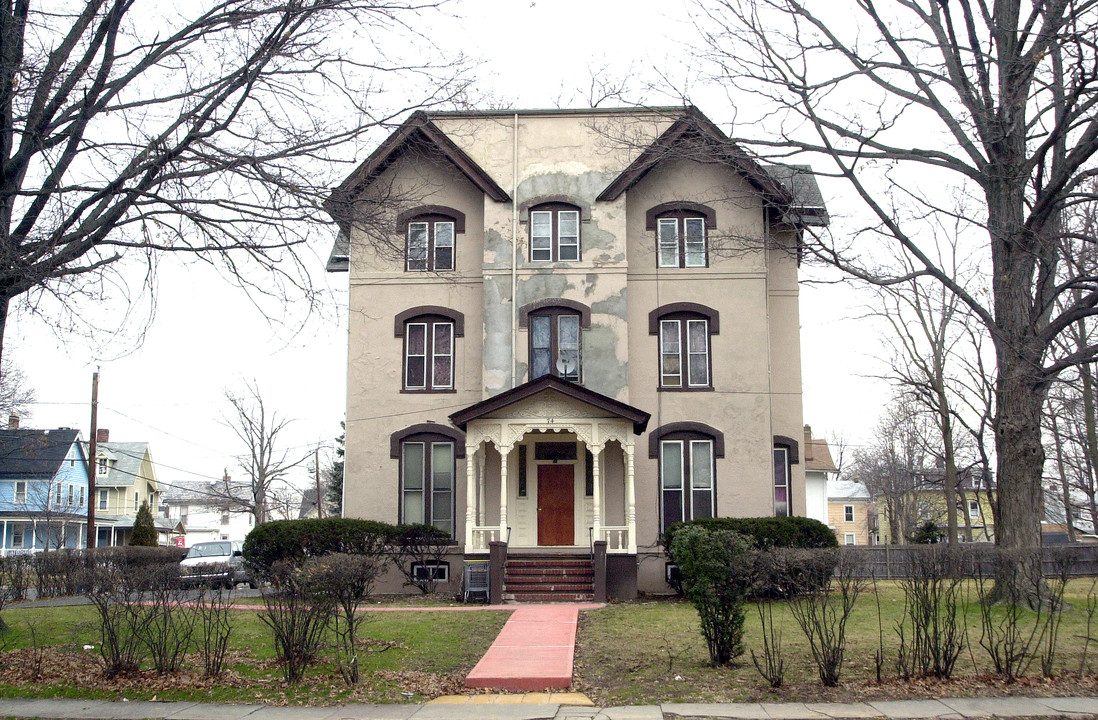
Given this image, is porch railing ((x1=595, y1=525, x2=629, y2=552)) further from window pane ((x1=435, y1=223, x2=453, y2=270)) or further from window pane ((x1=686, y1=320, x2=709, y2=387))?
window pane ((x1=435, y1=223, x2=453, y2=270))

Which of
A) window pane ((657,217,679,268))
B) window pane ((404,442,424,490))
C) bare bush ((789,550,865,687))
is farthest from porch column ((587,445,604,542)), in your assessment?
bare bush ((789,550,865,687))

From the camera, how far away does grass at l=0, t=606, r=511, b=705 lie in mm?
10961

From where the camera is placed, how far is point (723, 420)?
78.3ft

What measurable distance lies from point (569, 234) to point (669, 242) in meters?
2.57

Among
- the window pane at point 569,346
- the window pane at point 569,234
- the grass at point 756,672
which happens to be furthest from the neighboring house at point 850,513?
the grass at point 756,672

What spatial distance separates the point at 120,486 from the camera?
237ft

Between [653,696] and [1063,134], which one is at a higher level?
[1063,134]

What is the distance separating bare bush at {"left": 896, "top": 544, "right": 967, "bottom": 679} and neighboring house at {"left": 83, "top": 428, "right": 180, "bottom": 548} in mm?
67784

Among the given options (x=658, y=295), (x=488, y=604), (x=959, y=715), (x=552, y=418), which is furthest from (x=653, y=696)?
(x=658, y=295)

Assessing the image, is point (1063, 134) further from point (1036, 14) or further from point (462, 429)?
point (462, 429)

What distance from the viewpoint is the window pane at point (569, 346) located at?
2395 cm

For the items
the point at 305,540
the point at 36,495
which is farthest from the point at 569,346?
the point at 36,495

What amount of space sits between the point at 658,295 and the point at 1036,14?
10580 mm

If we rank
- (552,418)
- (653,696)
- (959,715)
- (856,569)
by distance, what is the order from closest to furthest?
(959,715)
(653,696)
(856,569)
(552,418)
